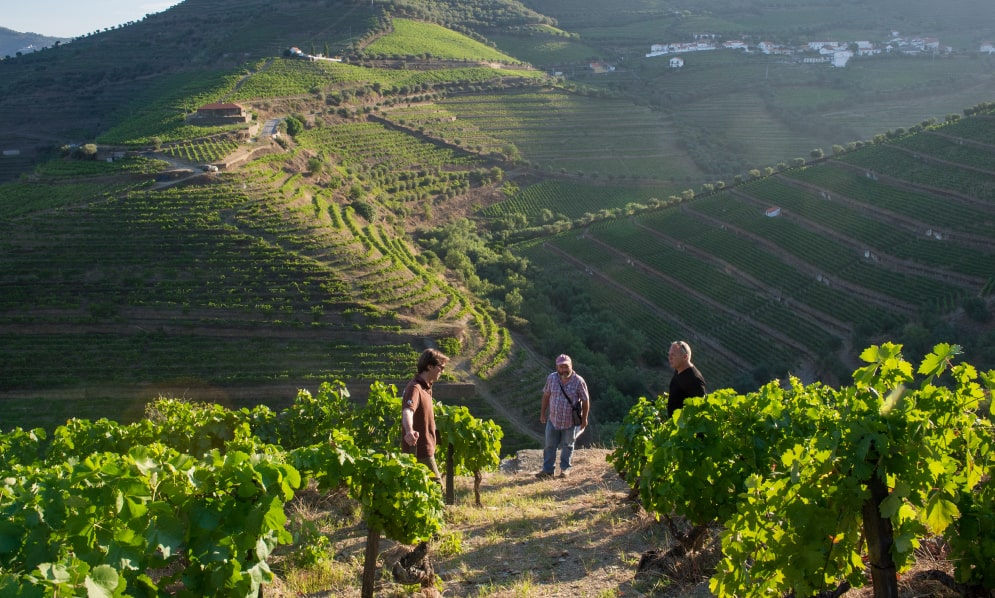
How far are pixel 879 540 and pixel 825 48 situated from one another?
408 feet

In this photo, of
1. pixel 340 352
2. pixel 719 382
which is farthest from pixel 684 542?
pixel 719 382

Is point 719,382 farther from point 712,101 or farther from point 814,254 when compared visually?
point 712,101

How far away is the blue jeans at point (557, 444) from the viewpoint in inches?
492

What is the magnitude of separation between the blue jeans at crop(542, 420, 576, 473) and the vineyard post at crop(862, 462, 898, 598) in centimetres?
729

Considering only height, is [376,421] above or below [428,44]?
below

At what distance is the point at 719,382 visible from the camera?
35.5m

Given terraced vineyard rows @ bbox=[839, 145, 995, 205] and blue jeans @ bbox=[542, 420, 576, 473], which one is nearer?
blue jeans @ bbox=[542, 420, 576, 473]

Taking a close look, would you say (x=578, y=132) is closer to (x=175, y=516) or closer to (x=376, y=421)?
(x=376, y=421)

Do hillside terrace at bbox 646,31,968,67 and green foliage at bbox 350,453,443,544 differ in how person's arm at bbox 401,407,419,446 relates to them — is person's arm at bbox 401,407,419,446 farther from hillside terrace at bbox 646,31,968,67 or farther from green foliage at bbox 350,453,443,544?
hillside terrace at bbox 646,31,968,67

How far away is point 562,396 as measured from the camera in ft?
38.9

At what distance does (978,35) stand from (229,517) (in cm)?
14175

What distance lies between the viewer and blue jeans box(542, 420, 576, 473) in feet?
41.0

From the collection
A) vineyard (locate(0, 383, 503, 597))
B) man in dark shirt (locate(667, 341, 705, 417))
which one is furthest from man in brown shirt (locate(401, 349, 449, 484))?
man in dark shirt (locate(667, 341, 705, 417))

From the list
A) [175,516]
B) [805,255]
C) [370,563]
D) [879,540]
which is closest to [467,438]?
[370,563]
